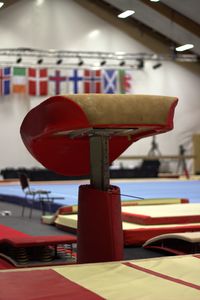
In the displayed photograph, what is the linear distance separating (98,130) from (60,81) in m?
16.2

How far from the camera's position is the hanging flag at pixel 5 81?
1771 centimetres

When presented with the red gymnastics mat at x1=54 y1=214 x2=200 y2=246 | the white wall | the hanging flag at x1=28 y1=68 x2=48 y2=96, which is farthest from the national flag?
the red gymnastics mat at x1=54 y1=214 x2=200 y2=246

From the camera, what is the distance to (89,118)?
93.4 inches

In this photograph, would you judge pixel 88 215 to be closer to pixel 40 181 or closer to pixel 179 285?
pixel 179 285

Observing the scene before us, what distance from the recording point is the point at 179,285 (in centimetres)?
214

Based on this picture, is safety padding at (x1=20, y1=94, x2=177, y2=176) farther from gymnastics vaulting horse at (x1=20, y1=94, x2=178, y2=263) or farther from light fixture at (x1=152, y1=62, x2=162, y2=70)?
light fixture at (x1=152, y1=62, x2=162, y2=70)

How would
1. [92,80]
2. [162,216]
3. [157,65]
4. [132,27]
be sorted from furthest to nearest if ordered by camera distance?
[132,27], [157,65], [92,80], [162,216]

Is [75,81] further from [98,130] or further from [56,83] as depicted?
[98,130]

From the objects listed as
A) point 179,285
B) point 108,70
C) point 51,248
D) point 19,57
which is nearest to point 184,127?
point 108,70

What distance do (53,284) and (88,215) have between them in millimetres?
492

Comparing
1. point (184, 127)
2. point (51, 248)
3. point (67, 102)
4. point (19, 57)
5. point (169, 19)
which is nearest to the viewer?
point (67, 102)

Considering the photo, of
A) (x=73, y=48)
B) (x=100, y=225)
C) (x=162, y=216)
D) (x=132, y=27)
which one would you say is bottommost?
(x=162, y=216)

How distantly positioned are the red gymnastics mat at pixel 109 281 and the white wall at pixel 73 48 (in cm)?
1569

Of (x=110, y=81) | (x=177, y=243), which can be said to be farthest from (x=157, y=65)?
(x=177, y=243)
